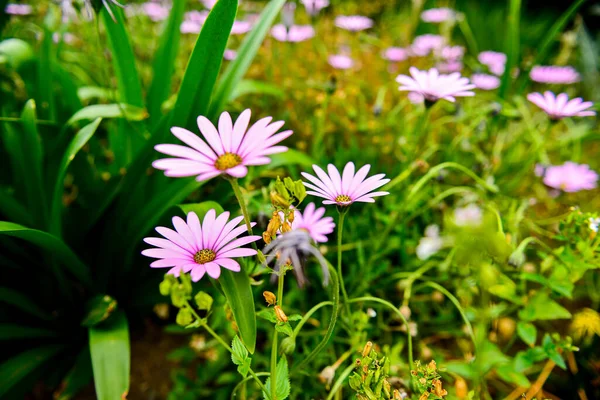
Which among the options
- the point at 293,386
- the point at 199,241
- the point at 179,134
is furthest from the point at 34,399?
the point at 179,134

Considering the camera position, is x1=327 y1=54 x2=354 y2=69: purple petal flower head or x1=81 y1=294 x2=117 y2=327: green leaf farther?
x1=327 y1=54 x2=354 y2=69: purple petal flower head

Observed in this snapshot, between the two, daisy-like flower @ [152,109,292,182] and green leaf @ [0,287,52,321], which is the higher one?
daisy-like flower @ [152,109,292,182]

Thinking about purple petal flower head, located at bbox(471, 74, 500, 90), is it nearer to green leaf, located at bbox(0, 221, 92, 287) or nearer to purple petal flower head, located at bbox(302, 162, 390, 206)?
purple petal flower head, located at bbox(302, 162, 390, 206)

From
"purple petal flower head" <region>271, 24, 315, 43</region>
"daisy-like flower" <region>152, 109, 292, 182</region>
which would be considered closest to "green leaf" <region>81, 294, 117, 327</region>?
"daisy-like flower" <region>152, 109, 292, 182</region>

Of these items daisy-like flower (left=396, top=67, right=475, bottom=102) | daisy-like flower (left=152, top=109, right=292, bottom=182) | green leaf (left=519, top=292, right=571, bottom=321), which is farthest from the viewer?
green leaf (left=519, top=292, right=571, bottom=321)

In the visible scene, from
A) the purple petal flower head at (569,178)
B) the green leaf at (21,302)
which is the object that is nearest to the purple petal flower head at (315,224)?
the green leaf at (21,302)

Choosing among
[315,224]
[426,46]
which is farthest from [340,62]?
[315,224]
